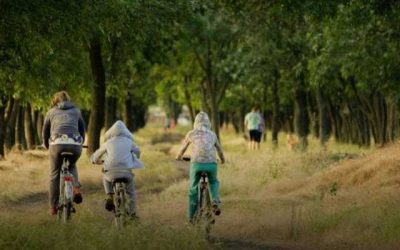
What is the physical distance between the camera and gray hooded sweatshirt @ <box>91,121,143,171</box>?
12.5 meters

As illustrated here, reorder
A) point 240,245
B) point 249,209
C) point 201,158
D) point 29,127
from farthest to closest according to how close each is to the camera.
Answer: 1. point 29,127
2. point 249,209
3. point 201,158
4. point 240,245

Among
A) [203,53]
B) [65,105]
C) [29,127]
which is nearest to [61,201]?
[65,105]

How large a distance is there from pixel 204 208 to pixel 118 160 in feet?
5.07

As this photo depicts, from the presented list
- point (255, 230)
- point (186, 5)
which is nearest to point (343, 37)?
point (186, 5)

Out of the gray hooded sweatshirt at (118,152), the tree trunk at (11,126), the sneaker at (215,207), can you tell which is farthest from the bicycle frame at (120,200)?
the tree trunk at (11,126)

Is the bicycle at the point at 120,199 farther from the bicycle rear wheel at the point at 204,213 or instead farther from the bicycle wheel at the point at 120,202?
the bicycle rear wheel at the point at 204,213

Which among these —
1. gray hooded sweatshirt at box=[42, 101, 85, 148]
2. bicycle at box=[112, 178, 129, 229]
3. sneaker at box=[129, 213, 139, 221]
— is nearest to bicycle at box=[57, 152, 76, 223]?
gray hooded sweatshirt at box=[42, 101, 85, 148]

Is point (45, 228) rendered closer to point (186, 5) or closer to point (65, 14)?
point (65, 14)

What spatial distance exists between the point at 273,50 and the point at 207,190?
24689 millimetres

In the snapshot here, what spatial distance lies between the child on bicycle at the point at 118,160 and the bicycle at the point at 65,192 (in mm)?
470

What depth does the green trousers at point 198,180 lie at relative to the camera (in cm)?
1287

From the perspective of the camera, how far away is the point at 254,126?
1357 inches

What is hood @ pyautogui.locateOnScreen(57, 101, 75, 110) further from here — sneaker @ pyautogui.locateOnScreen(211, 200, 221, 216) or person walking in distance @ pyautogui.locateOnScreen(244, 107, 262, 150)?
person walking in distance @ pyautogui.locateOnScreen(244, 107, 262, 150)

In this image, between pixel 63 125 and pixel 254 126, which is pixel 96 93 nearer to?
pixel 254 126
